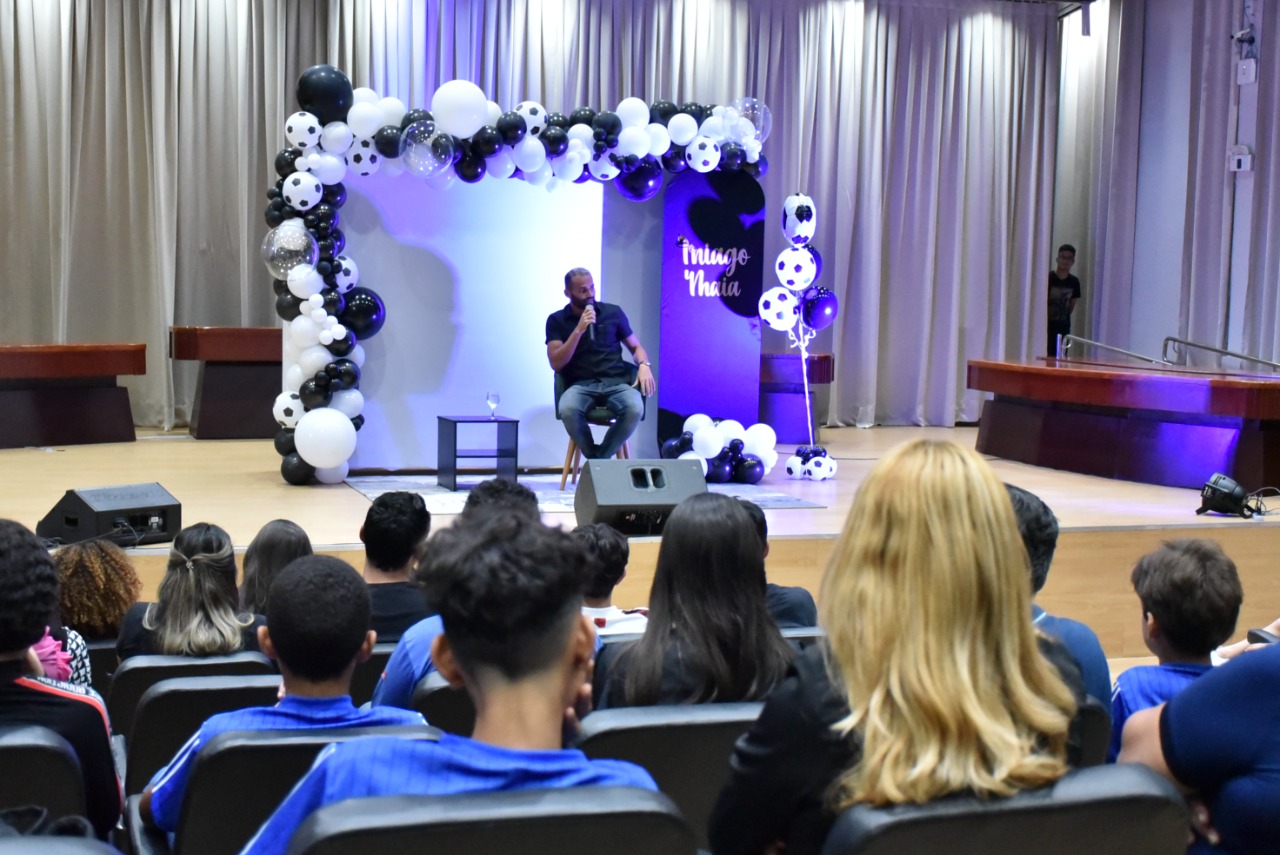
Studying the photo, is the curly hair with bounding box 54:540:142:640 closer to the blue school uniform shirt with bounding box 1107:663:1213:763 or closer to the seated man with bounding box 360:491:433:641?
the seated man with bounding box 360:491:433:641

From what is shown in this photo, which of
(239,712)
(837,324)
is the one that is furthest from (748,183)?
(239,712)

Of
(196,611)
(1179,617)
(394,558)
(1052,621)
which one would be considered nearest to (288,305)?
(394,558)

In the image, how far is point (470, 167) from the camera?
6.38 metres

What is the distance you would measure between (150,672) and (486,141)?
435cm

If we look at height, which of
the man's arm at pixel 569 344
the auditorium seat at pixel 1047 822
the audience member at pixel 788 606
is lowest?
the audience member at pixel 788 606

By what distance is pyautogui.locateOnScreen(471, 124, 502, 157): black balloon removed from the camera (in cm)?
630

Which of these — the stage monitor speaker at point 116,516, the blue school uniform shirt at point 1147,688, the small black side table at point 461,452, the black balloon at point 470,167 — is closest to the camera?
the blue school uniform shirt at point 1147,688

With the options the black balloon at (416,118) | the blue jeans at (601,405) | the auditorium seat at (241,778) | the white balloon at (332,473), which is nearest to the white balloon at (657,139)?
the black balloon at (416,118)

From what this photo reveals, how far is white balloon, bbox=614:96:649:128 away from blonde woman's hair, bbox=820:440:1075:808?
548 cm

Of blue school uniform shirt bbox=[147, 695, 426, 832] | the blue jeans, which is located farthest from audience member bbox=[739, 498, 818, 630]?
the blue jeans

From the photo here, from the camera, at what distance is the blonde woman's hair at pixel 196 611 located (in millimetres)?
2596

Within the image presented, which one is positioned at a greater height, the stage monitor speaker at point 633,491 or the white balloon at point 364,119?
the white balloon at point 364,119

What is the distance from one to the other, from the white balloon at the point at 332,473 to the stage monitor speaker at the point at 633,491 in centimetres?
180

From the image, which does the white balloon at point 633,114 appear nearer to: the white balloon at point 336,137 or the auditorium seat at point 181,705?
the white balloon at point 336,137
